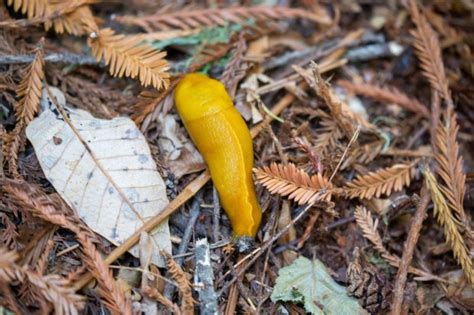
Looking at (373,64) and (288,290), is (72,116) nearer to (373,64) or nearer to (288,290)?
(288,290)

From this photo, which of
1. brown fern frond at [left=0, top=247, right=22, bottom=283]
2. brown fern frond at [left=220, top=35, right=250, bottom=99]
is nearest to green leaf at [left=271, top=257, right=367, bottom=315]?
brown fern frond at [left=220, top=35, right=250, bottom=99]

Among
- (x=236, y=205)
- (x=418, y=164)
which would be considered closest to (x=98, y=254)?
(x=236, y=205)

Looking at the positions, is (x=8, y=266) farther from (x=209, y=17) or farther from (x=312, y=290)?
(x=209, y=17)

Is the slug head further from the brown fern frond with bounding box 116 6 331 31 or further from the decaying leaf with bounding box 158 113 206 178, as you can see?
the brown fern frond with bounding box 116 6 331 31

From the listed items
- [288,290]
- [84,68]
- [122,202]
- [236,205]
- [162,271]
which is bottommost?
[288,290]

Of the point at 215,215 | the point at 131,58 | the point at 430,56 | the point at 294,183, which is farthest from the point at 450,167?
the point at 131,58

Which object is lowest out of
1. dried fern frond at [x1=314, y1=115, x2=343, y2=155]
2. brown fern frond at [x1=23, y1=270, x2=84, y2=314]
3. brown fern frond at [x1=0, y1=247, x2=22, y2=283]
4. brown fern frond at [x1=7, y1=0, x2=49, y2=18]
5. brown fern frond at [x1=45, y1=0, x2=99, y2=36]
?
dried fern frond at [x1=314, y1=115, x2=343, y2=155]
